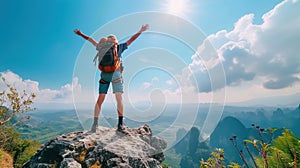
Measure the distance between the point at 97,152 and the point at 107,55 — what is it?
2.70m

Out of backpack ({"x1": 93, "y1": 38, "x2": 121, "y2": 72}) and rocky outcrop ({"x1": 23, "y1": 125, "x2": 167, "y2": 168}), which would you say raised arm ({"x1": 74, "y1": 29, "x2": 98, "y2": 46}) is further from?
rocky outcrop ({"x1": 23, "y1": 125, "x2": 167, "y2": 168})

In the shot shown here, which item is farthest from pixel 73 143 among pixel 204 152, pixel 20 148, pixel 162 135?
pixel 204 152

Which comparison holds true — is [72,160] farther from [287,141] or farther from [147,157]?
[287,141]

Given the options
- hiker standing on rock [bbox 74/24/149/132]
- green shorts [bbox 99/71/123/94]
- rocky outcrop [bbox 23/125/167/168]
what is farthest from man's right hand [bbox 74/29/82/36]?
rocky outcrop [bbox 23/125/167/168]

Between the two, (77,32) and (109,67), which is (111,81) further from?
(77,32)

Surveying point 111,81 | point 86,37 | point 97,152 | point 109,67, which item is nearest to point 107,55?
point 109,67

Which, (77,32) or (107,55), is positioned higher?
(77,32)

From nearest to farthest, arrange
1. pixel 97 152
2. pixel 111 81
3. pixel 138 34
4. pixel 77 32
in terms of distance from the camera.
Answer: pixel 97 152 < pixel 111 81 < pixel 77 32 < pixel 138 34

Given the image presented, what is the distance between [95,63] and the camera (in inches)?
231

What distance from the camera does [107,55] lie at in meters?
5.57

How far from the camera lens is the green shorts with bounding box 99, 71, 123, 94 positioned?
18.9 feet

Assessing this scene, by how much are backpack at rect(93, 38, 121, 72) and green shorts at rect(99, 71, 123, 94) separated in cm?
16

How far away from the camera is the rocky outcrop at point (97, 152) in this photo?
4605 mm

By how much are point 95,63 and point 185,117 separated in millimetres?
3451
